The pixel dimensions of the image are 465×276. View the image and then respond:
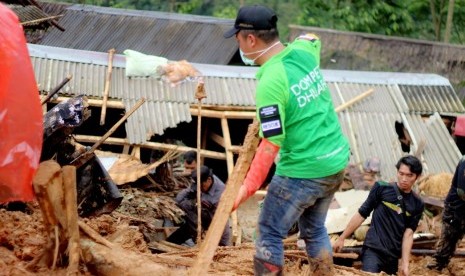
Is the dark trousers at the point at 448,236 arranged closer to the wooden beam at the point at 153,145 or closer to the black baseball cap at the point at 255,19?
the wooden beam at the point at 153,145

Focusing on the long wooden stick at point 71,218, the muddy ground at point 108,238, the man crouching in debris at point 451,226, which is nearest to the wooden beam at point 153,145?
the man crouching in debris at point 451,226

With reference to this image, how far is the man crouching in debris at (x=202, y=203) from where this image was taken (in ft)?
35.6

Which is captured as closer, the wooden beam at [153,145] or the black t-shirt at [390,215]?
the black t-shirt at [390,215]

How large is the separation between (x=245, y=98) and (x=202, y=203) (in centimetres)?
600

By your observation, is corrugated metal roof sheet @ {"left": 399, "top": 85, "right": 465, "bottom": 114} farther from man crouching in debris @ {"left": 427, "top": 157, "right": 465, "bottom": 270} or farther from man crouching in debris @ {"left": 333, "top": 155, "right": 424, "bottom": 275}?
man crouching in debris @ {"left": 333, "top": 155, "right": 424, "bottom": 275}

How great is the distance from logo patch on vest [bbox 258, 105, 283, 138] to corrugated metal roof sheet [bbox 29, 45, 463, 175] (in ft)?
34.0

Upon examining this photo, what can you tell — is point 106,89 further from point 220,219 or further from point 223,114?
point 220,219

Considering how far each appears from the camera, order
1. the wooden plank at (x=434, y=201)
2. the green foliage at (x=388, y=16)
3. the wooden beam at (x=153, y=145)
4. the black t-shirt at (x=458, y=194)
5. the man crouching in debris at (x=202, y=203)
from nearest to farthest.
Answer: the black t-shirt at (x=458, y=194) → the man crouching in debris at (x=202, y=203) → the wooden plank at (x=434, y=201) → the wooden beam at (x=153, y=145) → the green foliage at (x=388, y=16)

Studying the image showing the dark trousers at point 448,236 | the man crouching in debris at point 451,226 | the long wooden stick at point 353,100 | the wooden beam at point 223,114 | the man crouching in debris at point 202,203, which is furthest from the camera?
the long wooden stick at point 353,100

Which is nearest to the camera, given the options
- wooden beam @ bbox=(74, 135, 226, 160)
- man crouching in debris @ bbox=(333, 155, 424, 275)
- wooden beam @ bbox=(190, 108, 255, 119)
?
man crouching in debris @ bbox=(333, 155, 424, 275)

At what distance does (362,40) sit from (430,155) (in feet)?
19.5

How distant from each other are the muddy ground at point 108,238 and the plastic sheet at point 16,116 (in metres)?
0.46

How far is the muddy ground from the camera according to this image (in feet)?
18.7

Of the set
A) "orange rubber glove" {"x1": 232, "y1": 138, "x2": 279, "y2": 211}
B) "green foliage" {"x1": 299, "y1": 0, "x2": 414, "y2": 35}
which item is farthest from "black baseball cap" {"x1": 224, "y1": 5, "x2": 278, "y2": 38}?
"green foliage" {"x1": 299, "y1": 0, "x2": 414, "y2": 35}
